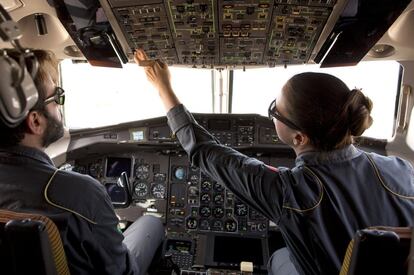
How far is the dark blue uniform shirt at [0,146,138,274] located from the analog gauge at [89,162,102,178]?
7.12ft

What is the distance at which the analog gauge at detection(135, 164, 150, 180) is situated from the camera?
3553 millimetres

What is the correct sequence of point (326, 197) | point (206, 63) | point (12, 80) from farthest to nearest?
point (206, 63), point (326, 197), point (12, 80)

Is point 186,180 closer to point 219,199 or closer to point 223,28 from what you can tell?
point 219,199

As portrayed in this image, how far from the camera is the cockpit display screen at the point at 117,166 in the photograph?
3582mm

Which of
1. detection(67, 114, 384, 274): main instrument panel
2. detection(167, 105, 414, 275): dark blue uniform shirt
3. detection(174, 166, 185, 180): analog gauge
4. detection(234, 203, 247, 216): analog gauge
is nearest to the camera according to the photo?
detection(167, 105, 414, 275): dark blue uniform shirt

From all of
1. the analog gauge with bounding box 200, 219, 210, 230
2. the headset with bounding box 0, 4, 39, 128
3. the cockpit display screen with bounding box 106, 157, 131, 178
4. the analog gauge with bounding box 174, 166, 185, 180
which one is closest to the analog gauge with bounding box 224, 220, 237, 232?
the analog gauge with bounding box 200, 219, 210, 230

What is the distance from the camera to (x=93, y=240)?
1423 millimetres

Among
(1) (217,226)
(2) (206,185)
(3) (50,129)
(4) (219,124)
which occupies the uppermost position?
(3) (50,129)

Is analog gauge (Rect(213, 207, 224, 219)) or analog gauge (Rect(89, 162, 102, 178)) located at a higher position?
analog gauge (Rect(89, 162, 102, 178))

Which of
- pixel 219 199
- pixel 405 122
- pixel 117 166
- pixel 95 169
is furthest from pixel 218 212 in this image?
pixel 405 122

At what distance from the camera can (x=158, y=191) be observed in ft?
11.6

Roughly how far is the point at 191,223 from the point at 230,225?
36 cm

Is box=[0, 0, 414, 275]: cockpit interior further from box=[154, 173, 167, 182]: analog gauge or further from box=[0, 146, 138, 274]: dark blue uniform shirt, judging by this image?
box=[0, 146, 138, 274]: dark blue uniform shirt

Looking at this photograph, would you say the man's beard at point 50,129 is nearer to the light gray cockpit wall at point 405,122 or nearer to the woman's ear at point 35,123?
the woman's ear at point 35,123
